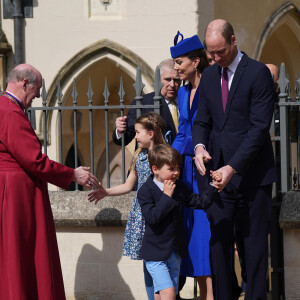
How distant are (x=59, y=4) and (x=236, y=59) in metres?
8.78

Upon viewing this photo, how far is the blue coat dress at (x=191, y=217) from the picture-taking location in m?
7.03

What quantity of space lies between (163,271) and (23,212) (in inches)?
40.5

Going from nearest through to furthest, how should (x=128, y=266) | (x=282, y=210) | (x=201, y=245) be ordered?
(x=201, y=245)
(x=282, y=210)
(x=128, y=266)

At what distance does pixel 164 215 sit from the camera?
6504 mm

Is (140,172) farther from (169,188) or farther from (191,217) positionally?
(169,188)

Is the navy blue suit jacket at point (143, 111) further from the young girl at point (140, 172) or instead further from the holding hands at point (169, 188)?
the holding hands at point (169, 188)

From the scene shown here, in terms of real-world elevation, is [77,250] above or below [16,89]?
below

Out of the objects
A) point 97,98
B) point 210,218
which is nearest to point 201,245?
point 210,218

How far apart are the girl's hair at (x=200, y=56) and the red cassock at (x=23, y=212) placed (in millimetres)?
1259

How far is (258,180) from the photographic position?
634cm

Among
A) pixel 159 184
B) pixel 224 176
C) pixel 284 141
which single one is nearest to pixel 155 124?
pixel 159 184

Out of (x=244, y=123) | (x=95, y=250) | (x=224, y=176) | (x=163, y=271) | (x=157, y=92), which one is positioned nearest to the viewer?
(x=224, y=176)

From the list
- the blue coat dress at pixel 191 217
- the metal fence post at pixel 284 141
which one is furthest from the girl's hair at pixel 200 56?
the metal fence post at pixel 284 141

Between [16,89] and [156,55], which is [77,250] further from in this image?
[156,55]
